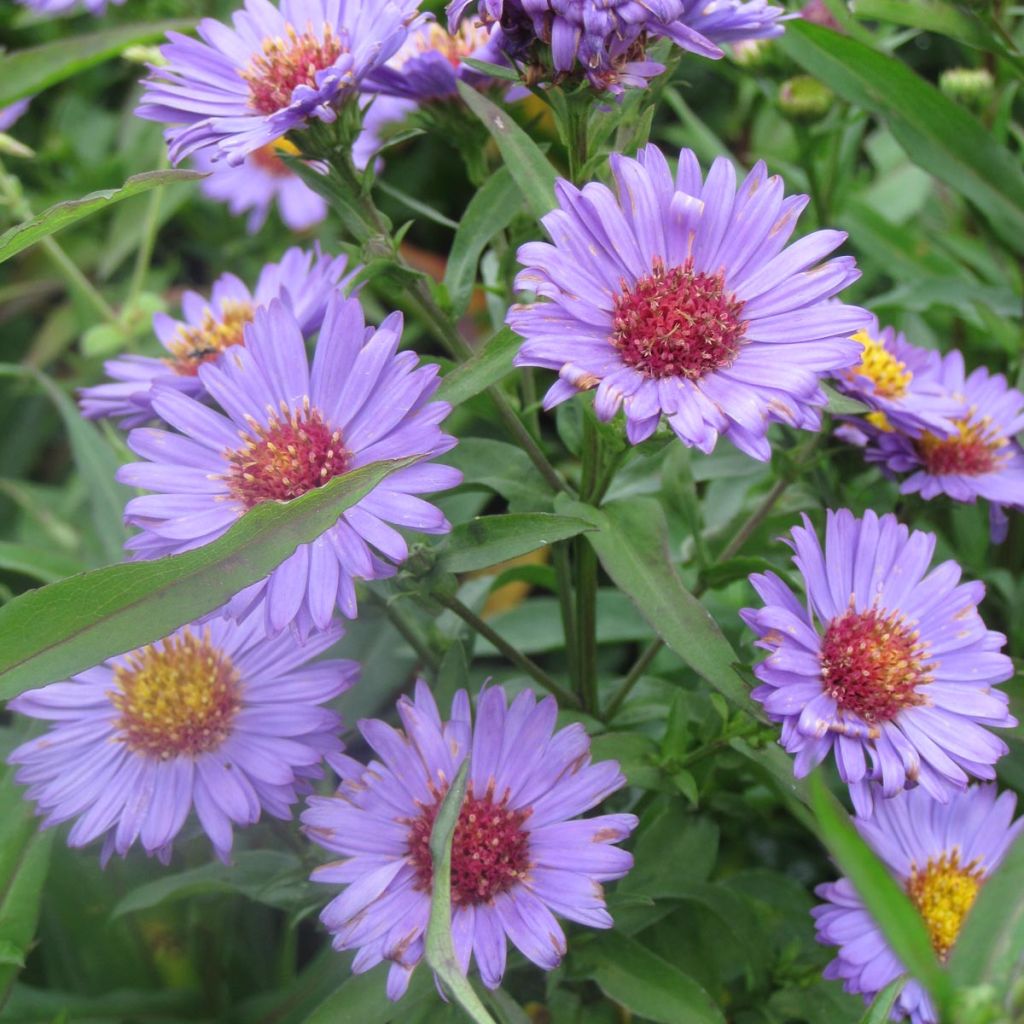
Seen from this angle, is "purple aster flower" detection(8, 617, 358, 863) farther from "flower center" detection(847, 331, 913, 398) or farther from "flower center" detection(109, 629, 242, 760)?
"flower center" detection(847, 331, 913, 398)

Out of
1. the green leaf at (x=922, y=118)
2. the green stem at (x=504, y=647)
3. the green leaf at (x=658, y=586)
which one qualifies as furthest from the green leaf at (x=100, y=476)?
the green leaf at (x=922, y=118)

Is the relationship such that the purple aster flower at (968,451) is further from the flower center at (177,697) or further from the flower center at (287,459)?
the flower center at (177,697)

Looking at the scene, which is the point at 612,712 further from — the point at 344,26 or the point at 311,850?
the point at 344,26

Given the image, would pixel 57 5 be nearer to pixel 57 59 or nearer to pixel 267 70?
pixel 57 59

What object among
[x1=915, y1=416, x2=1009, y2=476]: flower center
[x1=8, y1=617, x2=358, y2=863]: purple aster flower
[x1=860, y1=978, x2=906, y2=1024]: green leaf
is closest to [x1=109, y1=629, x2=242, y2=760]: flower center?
[x1=8, y1=617, x2=358, y2=863]: purple aster flower

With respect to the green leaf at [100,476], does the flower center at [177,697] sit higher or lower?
lower

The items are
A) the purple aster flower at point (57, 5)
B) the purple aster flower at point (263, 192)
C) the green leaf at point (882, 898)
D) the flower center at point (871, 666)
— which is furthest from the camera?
the purple aster flower at point (263, 192)

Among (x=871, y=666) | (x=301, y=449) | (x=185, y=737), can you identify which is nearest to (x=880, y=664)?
(x=871, y=666)
